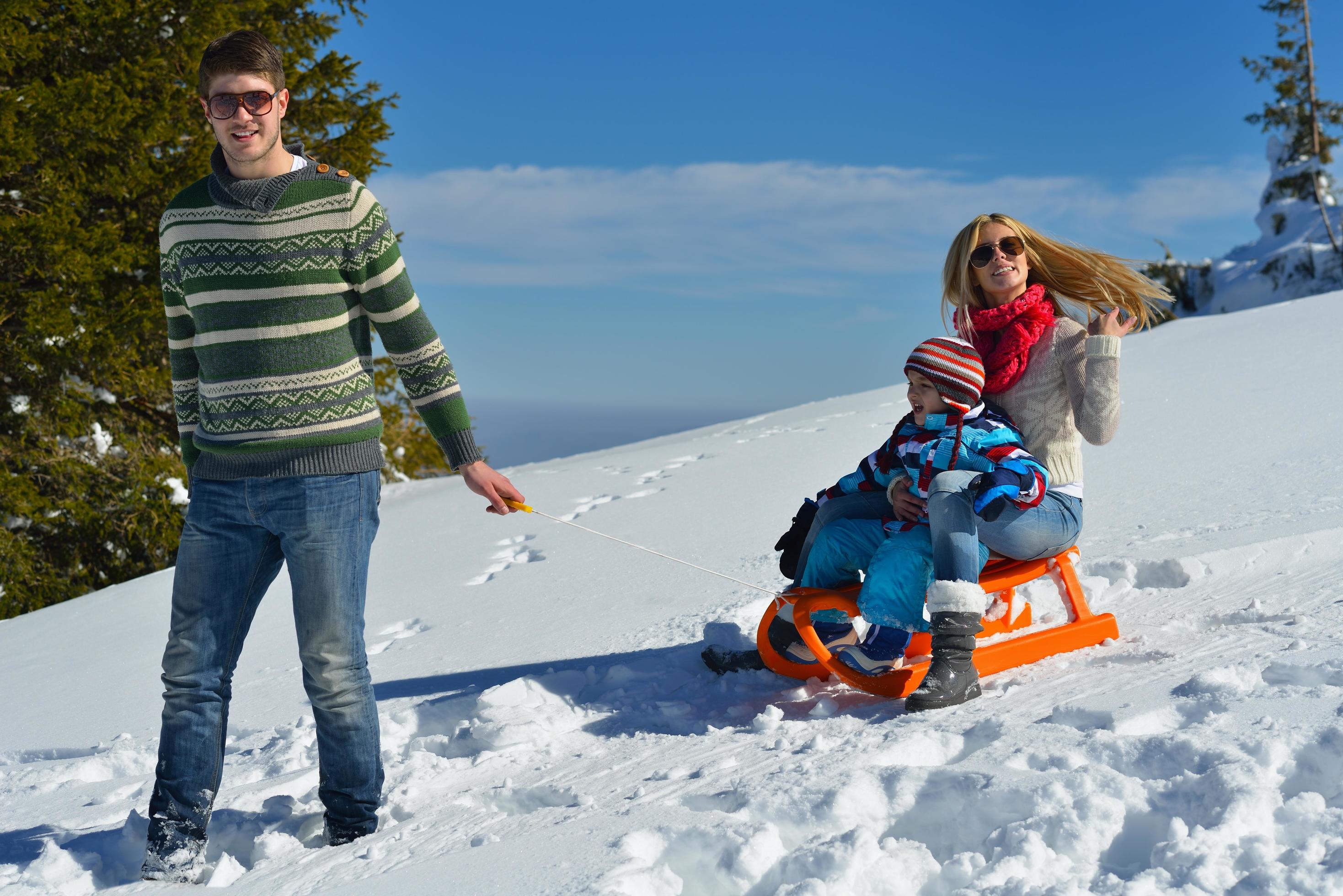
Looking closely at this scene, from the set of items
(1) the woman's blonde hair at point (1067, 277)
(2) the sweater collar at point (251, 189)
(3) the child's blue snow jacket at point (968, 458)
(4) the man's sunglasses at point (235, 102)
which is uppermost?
(4) the man's sunglasses at point (235, 102)

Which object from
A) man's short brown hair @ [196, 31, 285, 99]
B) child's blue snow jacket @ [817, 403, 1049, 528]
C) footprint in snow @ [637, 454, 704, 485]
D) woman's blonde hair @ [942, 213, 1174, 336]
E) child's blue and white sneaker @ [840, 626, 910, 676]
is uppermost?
man's short brown hair @ [196, 31, 285, 99]

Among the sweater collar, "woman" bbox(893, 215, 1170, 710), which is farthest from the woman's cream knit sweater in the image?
the sweater collar

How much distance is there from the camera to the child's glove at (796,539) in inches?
134

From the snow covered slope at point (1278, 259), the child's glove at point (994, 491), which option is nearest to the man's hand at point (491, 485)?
the child's glove at point (994, 491)

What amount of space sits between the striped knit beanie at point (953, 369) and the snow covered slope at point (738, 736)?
2.81 ft

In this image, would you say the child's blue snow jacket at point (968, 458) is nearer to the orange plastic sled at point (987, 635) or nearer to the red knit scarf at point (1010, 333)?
the red knit scarf at point (1010, 333)

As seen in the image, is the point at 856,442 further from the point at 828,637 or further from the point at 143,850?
the point at 143,850

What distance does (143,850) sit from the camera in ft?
7.91

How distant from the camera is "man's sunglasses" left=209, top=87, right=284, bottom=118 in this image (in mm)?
2135

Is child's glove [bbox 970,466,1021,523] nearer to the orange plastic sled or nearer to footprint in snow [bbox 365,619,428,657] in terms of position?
the orange plastic sled

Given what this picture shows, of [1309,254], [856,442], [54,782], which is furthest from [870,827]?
[1309,254]

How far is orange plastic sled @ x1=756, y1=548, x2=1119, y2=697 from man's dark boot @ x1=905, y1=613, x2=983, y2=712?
0.14 m

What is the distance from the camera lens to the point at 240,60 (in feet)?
7.03

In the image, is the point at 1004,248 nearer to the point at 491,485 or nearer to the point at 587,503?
the point at 491,485
